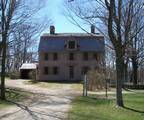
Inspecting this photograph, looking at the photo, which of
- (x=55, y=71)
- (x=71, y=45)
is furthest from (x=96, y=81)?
(x=55, y=71)

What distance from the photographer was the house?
73750 mm

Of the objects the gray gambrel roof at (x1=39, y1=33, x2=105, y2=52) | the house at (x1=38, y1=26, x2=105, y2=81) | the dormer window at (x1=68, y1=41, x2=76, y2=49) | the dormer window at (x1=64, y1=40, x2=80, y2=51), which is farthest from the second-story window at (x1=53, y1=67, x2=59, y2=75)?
the dormer window at (x1=68, y1=41, x2=76, y2=49)

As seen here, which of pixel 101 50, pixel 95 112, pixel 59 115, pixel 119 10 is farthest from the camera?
pixel 101 50

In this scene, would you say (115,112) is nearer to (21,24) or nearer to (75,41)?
(21,24)

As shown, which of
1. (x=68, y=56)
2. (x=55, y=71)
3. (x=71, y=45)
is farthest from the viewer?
(x=55, y=71)

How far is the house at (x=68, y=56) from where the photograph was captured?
73750 mm

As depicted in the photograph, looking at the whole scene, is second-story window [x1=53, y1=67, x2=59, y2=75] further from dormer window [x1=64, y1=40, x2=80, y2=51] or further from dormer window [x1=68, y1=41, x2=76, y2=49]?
dormer window [x1=68, y1=41, x2=76, y2=49]

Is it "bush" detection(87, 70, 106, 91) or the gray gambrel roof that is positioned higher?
the gray gambrel roof

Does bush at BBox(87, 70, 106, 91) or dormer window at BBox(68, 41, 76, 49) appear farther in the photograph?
dormer window at BBox(68, 41, 76, 49)

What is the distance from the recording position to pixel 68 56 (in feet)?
244

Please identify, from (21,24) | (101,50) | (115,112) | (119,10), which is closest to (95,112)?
(115,112)

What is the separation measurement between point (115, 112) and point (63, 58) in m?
53.6

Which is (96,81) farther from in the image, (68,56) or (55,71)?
(55,71)

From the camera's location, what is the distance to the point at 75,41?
2884 inches
